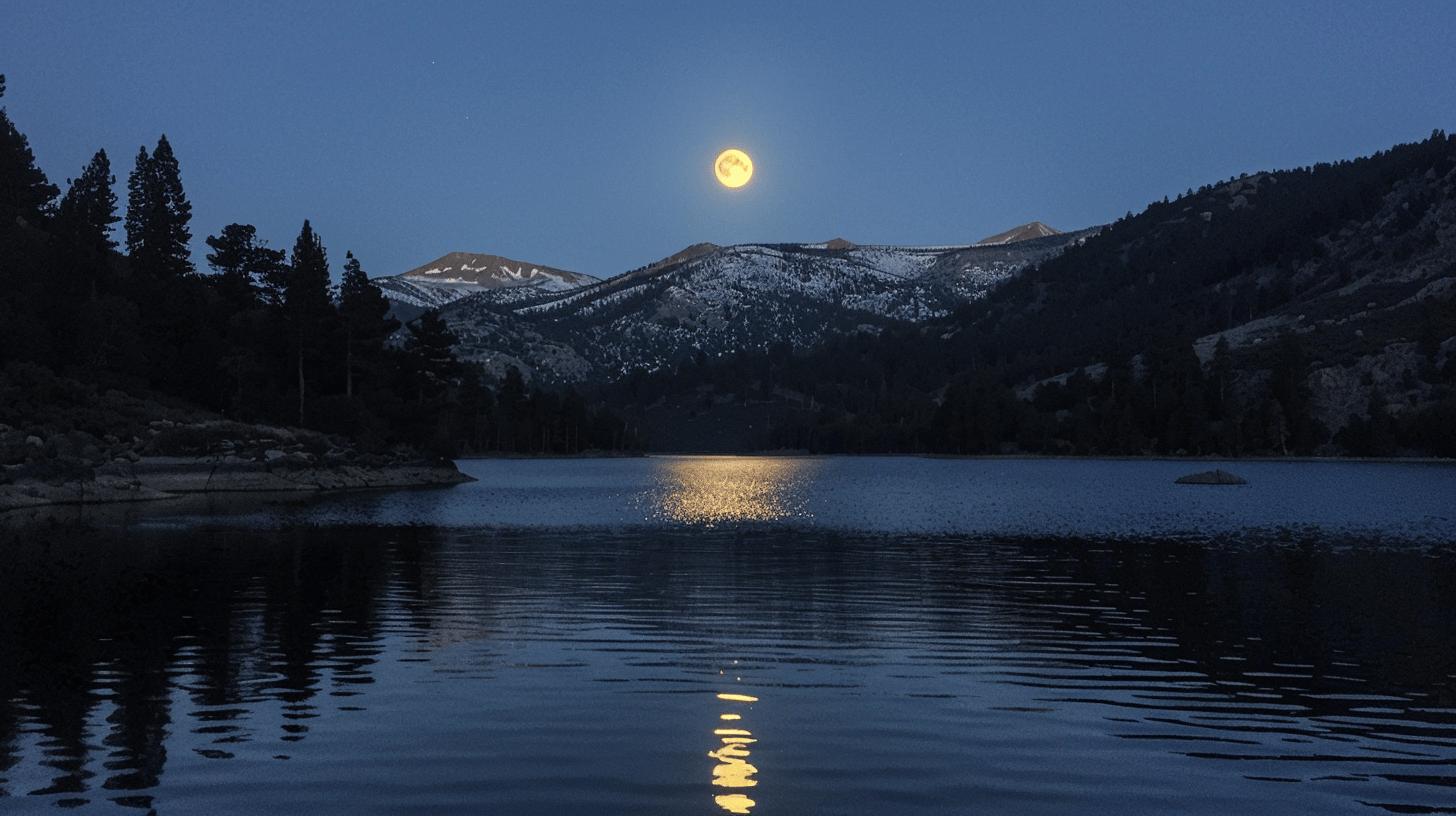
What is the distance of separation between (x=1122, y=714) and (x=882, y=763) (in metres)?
5.59

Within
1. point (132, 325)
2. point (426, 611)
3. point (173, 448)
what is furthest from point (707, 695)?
point (132, 325)

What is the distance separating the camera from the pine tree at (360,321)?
123562 millimetres

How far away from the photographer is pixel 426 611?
32.0 m

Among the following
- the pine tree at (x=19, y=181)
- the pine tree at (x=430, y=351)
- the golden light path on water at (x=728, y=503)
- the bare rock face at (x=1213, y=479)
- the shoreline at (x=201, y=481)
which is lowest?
the golden light path on water at (x=728, y=503)

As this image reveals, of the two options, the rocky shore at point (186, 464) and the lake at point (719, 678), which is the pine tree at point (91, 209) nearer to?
the rocky shore at point (186, 464)

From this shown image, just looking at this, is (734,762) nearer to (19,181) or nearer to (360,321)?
(360,321)

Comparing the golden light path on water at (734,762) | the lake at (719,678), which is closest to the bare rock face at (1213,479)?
the lake at (719,678)

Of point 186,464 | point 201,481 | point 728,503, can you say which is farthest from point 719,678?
point 201,481

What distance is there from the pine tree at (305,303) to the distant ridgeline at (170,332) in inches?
8.0

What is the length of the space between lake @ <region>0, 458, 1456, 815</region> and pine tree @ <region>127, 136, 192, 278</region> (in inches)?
3232

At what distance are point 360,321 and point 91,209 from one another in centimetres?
2904

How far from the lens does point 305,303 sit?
117500 millimetres

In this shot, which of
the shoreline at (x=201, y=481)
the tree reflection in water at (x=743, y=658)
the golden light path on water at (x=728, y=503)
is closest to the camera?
the tree reflection in water at (x=743, y=658)

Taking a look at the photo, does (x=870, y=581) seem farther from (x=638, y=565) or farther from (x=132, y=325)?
(x=132, y=325)
